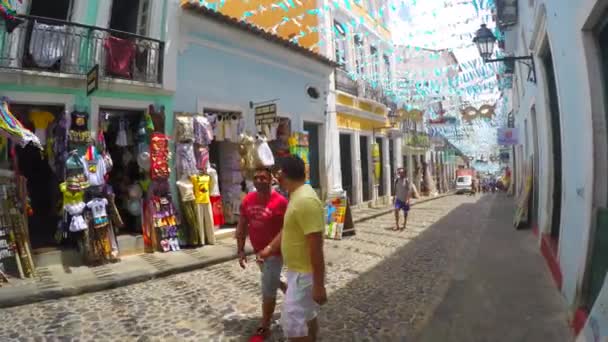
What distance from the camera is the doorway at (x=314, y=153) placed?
12.9 metres

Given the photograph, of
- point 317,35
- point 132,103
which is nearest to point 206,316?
point 132,103

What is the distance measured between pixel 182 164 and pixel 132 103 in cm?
146

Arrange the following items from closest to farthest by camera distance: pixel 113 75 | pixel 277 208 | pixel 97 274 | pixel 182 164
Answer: pixel 277 208 → pixel 97 274 → pixel 113 75 → pixel 182 164

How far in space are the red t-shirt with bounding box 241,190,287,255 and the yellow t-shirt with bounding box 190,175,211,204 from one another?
4.45m

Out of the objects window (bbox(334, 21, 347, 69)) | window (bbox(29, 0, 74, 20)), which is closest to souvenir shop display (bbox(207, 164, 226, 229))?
window (bbox(29, 0, 74, 20))

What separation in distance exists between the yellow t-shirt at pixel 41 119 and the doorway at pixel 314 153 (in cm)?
768

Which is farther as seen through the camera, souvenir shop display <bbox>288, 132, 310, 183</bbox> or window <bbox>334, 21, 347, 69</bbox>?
window <bbox>334, 21, 347, 69</bbox>

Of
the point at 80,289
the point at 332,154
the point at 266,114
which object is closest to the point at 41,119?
the point at 80,289

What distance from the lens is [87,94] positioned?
6.58 m

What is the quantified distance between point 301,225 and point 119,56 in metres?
6.10

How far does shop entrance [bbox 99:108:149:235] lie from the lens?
7.42 m

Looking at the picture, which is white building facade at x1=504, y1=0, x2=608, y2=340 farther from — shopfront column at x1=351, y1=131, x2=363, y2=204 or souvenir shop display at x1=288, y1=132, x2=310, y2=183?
shopfront column at x1=351, y1=131, x2=363, y2=204

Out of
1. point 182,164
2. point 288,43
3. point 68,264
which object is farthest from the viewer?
point 288,43

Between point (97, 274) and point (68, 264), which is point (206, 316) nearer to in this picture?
point (97, 274)
